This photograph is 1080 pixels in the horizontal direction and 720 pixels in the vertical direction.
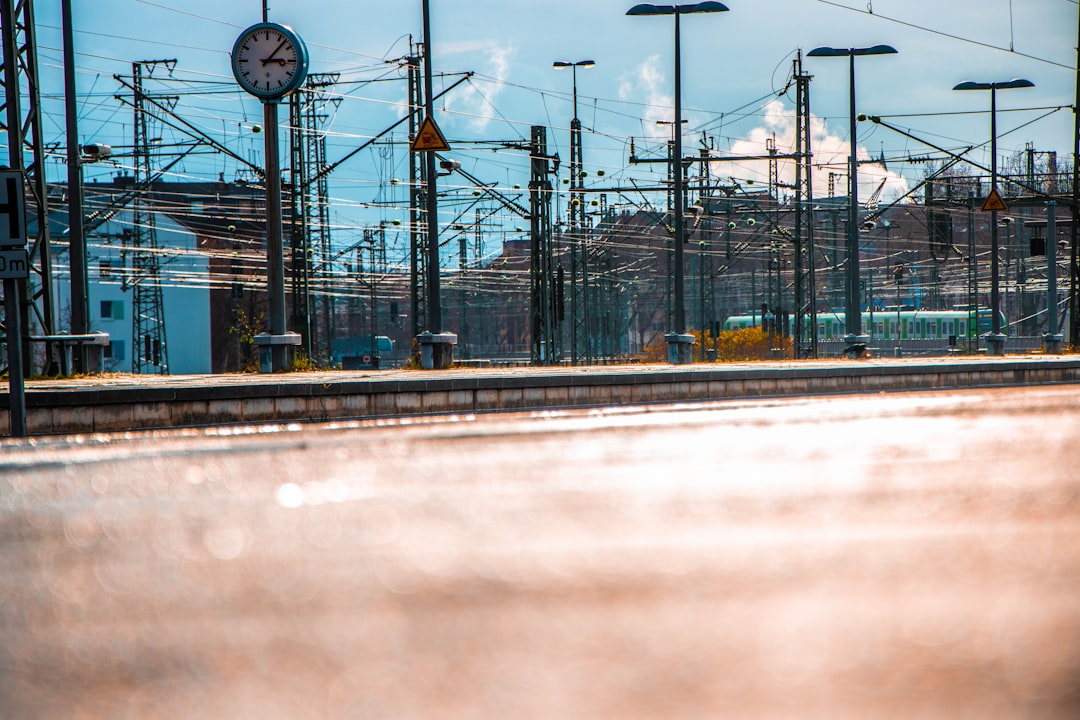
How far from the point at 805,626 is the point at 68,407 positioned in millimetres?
13967

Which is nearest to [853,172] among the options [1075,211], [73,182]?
[1075,211]

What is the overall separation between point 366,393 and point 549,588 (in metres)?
15.0

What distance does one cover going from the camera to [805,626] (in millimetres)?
5383

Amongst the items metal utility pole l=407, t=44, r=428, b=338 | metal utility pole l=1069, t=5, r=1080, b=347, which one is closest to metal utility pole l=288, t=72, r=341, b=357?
metal utility pole l=407, t=44, r=428, b=338

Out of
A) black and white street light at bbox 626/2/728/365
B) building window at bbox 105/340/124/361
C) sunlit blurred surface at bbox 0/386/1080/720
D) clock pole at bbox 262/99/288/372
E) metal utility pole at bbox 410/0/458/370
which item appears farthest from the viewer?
building window at bbox 105/340/124/361

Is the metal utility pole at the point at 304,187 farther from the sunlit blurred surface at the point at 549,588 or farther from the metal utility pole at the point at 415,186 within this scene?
the sunlit blurred surface at the point at 549,588

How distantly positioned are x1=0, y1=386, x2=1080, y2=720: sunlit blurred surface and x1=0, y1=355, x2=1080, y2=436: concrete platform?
486 cm

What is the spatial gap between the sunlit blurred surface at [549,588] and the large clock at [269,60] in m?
13.6

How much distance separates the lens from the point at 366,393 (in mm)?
21109

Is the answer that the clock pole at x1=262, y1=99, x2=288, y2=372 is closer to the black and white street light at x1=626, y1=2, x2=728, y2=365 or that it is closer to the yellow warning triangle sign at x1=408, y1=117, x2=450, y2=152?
the yellow warning triangle sign at x1=408, y1=117, x2=450, y2=152

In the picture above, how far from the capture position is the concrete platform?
17.8 meters

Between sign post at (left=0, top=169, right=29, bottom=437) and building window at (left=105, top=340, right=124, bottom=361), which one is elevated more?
sign post at (left=0, top=169, right=29, bottom=437)

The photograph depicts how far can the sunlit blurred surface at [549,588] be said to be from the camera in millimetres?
4488

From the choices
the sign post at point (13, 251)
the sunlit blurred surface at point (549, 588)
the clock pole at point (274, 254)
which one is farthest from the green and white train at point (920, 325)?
the sunlit blurred surface at point (549, 588)
